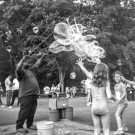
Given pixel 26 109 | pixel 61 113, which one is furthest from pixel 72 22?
pixel 26 109

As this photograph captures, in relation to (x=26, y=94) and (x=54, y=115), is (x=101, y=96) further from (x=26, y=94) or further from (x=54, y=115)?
(x=54, y=115)

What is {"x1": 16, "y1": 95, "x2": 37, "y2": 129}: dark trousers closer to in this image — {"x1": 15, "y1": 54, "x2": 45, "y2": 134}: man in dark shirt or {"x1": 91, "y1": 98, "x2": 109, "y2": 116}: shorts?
{"x1": 15, "y1": 54, "x2": 45, "y2": 134}: man in dark shirt

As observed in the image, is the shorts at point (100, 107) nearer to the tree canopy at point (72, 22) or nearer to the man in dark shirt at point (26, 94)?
the man in dark shirt at point (26, 94)

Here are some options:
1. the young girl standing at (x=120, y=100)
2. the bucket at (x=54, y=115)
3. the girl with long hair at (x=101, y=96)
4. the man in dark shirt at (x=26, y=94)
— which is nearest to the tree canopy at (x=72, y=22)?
the bucket at (x=54, y=115)

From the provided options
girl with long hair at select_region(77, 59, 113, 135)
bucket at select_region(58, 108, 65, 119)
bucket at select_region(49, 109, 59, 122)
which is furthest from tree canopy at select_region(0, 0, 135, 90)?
girl with long hair at select_region(77, 59, 113, 135)

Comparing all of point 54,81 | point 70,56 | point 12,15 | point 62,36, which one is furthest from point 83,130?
point 54,81

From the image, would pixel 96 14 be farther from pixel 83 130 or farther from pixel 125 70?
pixel 83 130

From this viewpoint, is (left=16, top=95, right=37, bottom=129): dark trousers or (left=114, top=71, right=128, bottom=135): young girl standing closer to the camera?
(left=16, top=95, right=37, bottom=129): dark trousers

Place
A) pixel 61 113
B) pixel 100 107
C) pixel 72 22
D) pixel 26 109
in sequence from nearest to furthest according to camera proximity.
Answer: pixel 100 107
pixel 26 109
pixel 61 113
pixel 72 22

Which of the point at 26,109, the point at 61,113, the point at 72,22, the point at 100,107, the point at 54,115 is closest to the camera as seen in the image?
the point at 100,107

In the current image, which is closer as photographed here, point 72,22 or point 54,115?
point 54,115

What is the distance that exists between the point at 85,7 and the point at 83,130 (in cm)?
2423

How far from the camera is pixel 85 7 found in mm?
29625

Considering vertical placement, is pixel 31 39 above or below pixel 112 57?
above
